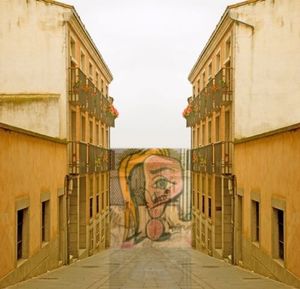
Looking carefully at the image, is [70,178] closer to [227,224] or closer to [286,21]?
[227,224]

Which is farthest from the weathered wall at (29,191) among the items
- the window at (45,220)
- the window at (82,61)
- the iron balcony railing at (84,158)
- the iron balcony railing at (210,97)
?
the iron balcony railing at (210,97)

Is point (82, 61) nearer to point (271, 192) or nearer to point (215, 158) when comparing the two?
point (215, 158)

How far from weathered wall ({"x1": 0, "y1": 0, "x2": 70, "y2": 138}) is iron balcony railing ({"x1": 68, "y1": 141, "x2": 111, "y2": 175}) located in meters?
0.88

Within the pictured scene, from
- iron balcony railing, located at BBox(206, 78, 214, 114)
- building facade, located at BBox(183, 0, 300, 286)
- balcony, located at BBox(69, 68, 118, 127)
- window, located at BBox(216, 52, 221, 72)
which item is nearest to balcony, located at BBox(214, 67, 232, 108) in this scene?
building facade, located at BBox(183, 0, 300, 286)

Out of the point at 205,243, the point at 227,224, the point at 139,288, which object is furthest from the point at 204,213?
the point at 139,288

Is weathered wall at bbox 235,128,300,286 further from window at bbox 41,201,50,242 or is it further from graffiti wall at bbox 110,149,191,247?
graffiti wall at bbox 110,149,191,247

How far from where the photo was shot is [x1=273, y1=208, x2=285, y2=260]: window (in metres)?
13.8

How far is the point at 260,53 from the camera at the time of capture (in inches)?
846

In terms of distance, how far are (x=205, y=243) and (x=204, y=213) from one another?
169cm

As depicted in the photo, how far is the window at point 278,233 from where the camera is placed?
13816 millimetres

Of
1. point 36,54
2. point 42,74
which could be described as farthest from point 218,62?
point 36,54

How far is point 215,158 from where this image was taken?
24016mm

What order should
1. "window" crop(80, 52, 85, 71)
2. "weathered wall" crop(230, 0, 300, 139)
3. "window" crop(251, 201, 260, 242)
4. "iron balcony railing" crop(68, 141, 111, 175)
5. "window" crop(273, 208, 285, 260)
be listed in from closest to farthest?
"window" crop(273, 208, 285, 260)
"window" crop(251, 201, 260, 242)
"weathered wall" crop(230, 0, 300, 139)
"iron balcony railing" crop(68, 141, 111, 175)
"window" crop(80, 52, 85, 71)

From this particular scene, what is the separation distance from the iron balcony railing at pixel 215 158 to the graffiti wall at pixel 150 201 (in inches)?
200
